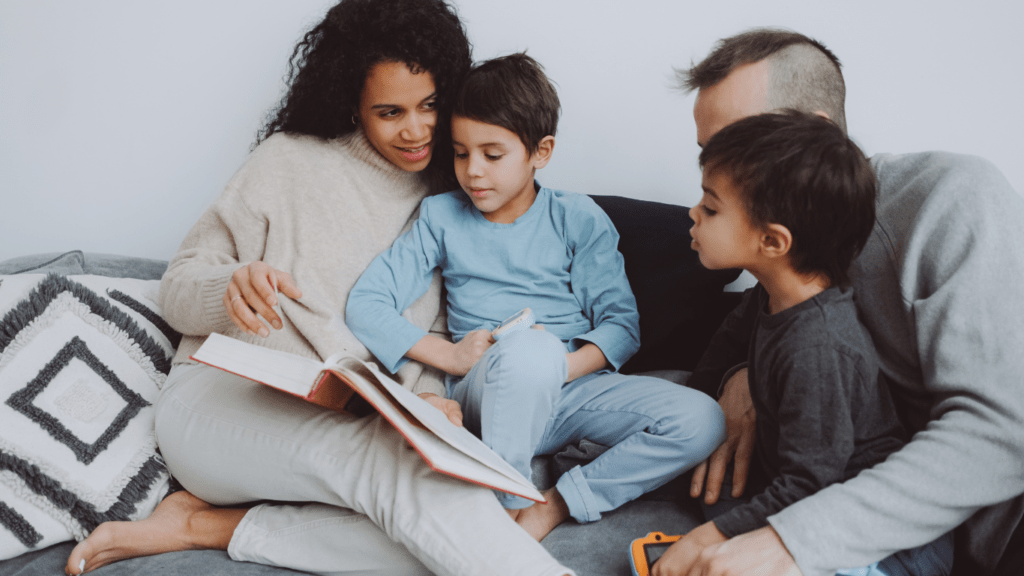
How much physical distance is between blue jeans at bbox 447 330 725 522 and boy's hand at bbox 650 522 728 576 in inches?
8.3

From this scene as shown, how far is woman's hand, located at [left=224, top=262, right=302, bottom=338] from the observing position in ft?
3.65

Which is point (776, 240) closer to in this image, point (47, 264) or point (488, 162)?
point (488, 162)

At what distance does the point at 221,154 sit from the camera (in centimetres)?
180

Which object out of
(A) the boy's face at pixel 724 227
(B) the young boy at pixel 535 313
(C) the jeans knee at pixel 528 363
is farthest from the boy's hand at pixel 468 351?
(A) the boy's face at pixel 724 227

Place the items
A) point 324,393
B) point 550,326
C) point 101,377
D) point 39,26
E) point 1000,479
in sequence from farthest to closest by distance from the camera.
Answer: point 39,26, point 550,326, point 101,377, point 324,393, point 1000,479

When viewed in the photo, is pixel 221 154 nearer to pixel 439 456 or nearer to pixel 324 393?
pixel 324 393

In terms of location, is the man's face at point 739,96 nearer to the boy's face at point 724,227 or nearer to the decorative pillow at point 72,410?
the boy's face at point 724,227

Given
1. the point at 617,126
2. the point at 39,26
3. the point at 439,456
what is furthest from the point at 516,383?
the point at 39,26

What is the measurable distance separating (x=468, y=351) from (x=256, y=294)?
0.43 meters

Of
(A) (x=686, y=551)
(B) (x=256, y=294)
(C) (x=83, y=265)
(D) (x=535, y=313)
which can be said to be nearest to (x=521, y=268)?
(D) (x=535, y=313)

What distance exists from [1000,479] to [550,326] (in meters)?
0.83

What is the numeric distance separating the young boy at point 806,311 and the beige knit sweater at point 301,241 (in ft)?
2.28

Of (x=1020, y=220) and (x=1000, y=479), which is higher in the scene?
(x=1020, y=220)

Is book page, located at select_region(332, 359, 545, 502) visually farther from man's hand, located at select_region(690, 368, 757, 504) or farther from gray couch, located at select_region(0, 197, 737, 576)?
man's hand, located at select_region(690, 368, 757, 504)
